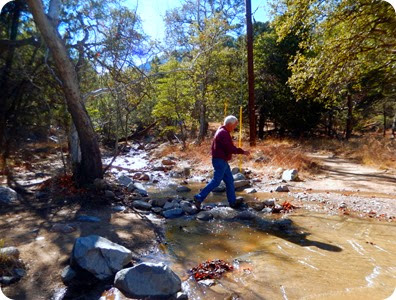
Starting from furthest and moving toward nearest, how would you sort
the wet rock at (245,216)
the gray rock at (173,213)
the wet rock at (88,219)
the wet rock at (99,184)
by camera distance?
the wet rock at (99,184), the gray rock at (173,213), the wet rock at (245,216), the wet rock at (88,219)

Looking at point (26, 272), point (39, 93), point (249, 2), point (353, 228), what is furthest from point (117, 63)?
point (249, 2)

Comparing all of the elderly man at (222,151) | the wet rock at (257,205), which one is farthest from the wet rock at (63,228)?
the wet rock at (257,205)

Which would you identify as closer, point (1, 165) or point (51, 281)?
point (51, 281)

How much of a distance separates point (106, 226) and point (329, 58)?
24.9 feet

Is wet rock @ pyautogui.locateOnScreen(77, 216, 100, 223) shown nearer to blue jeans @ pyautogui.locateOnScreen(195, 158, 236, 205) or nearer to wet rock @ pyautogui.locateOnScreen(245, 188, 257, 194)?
Answer: blue jeans @ pyautogui.locateOnScreen(195, 158, 236, 205)

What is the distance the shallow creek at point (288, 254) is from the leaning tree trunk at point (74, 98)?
8.42 ft

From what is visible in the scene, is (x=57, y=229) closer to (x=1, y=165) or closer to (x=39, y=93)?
(x=39, y=93)

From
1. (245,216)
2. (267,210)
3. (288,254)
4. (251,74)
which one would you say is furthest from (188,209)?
(251,74)

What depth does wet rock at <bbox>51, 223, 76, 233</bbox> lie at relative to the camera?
15.5 feet

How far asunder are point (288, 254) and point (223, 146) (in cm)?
262

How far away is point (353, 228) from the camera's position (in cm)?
526

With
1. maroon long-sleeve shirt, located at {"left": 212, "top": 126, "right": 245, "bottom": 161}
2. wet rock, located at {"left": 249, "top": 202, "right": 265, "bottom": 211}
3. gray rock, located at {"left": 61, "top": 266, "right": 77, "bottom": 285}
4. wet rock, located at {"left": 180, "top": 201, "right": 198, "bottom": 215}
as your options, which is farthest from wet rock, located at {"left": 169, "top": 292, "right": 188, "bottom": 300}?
wet rock, located at {"left": 249, "top": 202, "right": 265, "bottom": 211}

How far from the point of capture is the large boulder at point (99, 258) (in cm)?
345

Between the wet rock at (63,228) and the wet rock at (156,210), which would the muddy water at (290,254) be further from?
the wet rock at (63,228)
